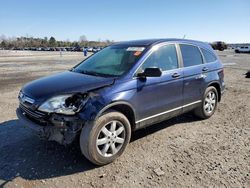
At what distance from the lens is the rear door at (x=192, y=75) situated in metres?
5.20

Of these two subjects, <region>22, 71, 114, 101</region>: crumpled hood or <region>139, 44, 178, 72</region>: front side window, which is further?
<region>139, 44, 178, 72</region>: front side window

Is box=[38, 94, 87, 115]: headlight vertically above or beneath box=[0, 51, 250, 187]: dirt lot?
above

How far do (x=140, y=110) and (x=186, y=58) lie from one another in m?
1.75

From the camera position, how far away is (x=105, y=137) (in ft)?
12.6

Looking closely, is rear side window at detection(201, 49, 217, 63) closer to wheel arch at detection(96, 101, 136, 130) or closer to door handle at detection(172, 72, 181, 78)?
door handle at detection(172, 72, 181, 78)

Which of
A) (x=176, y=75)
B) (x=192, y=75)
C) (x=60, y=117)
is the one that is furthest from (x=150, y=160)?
(x=192, y=75)

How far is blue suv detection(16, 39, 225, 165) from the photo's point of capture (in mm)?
3590

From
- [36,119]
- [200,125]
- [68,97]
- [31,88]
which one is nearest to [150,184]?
[68,97]

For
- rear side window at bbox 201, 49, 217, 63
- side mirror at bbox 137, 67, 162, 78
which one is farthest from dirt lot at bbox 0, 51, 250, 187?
rear side window at bbox 201, 49, 217, 63

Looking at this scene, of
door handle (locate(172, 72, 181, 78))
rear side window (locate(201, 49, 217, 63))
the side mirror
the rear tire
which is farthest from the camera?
rear side window (locate(201, 49, 217, 63))

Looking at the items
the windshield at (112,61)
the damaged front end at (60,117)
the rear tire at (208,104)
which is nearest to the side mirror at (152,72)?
the windshield at (112,61)

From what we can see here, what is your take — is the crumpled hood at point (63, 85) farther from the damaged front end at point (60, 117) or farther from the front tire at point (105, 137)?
the front tire at point (105, 137)

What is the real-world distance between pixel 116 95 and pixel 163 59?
56.5 inches

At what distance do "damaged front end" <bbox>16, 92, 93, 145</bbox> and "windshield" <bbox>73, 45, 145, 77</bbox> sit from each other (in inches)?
36.1
